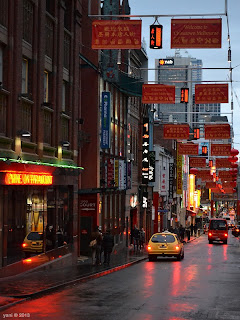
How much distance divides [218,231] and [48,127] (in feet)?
139

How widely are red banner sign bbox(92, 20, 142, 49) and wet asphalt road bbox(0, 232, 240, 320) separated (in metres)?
8.44

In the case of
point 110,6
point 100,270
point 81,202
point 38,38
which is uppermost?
point 110,6

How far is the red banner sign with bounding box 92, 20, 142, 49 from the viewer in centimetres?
2361

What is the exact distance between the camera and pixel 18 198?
25.3 m

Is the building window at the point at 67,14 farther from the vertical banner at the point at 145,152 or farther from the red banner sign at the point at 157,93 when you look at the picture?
the vertical banner at the point at 145,152

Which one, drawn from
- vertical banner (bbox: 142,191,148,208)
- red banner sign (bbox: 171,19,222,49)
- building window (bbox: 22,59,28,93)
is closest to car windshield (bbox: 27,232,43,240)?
building window (bbox: 22,59,28,93)

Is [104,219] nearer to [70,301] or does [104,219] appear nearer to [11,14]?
[11,14]

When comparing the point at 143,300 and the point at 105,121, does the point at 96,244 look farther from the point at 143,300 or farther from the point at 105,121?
the point at 143,300

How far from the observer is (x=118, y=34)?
23.8 m

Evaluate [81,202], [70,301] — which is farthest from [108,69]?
[70,301]

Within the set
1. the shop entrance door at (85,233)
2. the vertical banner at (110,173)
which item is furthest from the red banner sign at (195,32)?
the vertical banner at (110,173)

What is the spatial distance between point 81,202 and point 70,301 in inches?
844

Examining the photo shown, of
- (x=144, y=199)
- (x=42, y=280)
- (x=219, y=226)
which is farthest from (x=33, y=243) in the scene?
(x=219, y=226)

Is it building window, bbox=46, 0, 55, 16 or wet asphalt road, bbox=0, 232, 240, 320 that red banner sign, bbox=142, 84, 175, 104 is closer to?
building window, bbox=46, 0, 55, 16
